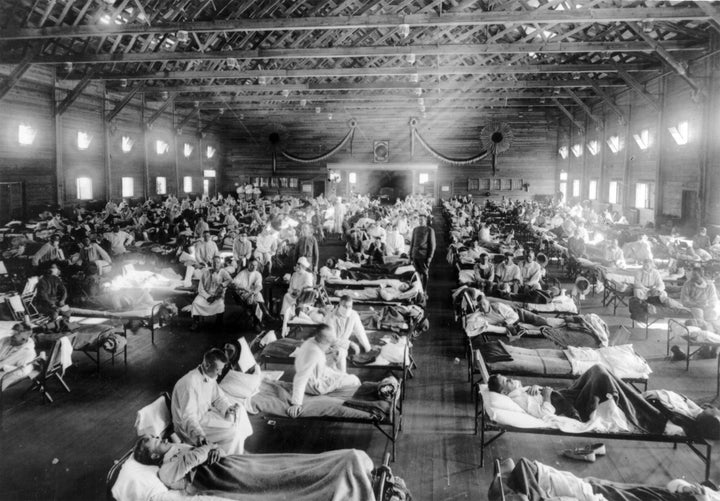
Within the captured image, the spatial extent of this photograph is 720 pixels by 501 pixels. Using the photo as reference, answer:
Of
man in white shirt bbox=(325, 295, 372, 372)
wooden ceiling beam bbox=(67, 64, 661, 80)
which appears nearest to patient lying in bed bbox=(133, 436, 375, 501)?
man in white shirt bbox=(325, 295, 372, 372)

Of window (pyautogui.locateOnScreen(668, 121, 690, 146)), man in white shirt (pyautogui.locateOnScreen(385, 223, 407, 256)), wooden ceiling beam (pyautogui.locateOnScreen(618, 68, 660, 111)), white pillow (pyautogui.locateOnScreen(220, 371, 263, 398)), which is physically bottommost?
white pillow (pyautogui.locateOnScreen(220, 371, 263, 398))

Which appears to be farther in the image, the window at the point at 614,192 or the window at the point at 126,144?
the window at the point at 126,144

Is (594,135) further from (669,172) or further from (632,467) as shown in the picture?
(632,467)

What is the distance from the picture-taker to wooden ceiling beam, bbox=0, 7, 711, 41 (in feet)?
38.7

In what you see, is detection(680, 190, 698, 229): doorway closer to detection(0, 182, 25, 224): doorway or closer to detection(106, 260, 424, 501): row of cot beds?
detection(106, 260, 424, 501): row of cot beds

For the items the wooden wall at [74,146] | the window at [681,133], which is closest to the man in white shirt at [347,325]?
the window at [681,133]

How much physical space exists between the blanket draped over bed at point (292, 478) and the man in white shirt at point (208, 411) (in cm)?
45

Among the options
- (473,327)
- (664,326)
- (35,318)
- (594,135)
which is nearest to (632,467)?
(473,327)

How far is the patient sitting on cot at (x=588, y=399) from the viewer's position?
502 cm

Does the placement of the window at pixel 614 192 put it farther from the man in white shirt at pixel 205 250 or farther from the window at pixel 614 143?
the man in white shirt at pixel 205 250

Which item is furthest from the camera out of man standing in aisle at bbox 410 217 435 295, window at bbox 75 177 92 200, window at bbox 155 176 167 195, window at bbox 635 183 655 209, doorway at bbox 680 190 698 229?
window at bbox 155 176 167 195

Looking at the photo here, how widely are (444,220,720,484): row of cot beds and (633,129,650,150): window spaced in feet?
41.7

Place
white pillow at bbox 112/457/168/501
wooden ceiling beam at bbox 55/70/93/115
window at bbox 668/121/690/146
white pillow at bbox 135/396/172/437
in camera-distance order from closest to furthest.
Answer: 1. white pillow at bbox 112/457/168/501
2. white pillow at bbox 135/396/172/437
3. window at bbox 668/121/690/146
4. wooden ceiling beam at bbox 55/70/93/115

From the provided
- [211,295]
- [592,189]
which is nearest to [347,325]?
[211,295]
